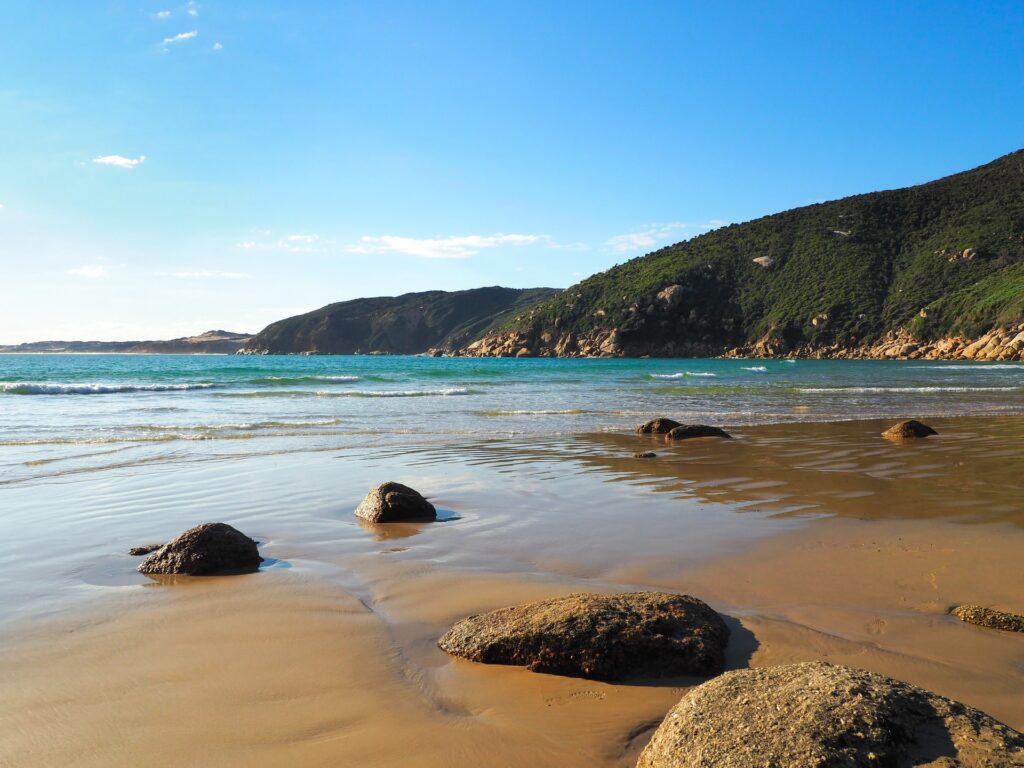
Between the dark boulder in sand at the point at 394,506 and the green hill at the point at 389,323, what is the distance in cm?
14431

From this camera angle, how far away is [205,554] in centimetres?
521

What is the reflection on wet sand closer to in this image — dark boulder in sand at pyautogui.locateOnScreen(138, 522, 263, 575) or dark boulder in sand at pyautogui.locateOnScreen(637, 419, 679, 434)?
dark boulder in sand at pyautogui.locateOnScreen(637, 419, 679, 434)

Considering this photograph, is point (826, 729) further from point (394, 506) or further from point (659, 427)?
point (659, 427)

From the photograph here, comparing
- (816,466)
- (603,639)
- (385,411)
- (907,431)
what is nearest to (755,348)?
(385,411)

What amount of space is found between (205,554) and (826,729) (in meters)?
4.47

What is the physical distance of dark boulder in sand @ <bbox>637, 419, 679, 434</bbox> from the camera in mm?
13820

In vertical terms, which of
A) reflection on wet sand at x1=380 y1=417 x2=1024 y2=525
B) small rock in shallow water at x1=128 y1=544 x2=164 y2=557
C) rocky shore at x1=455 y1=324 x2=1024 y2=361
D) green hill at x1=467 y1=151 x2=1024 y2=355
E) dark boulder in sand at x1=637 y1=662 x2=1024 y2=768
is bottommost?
reflection on wet sand at x1=380 y1=417 x2=1024 y2=525

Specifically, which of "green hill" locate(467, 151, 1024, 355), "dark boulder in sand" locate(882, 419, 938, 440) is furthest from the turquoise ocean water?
"green hill" locate(467, 151, 1024, 355)

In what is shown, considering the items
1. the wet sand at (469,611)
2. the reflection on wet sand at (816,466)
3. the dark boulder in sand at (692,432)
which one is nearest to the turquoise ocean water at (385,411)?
the dark boulder in sand at (692,432)

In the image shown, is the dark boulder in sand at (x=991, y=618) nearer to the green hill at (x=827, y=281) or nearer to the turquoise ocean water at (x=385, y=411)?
the turquoise ocean water at (x=385, y=411)

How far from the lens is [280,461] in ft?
35.2

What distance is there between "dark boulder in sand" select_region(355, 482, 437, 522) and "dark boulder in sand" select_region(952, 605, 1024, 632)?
448 centimetres

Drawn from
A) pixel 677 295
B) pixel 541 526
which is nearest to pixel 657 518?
pixel 541 526

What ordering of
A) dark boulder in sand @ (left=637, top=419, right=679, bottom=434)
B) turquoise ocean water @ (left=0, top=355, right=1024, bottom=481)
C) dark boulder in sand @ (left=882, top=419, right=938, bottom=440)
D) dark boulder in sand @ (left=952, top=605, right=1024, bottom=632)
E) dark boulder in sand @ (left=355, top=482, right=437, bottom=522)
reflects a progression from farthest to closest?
1. dark boulder in sand @ (left=637, top=419, right=679, bottom=434)
2. turquoise ocean water @ (left=0, top=355, right=1024, bottom=481)
3. dark boulder in sand @ (left=882, top=419, right=938, bottom=440)
4. dark boulder in sand @ (left=355, top=482, right=437, bottom=522)
5. dark boulder in sand @ (left=952, top=605, right=1024, bottom=632)
